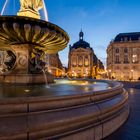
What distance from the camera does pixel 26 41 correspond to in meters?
7.61

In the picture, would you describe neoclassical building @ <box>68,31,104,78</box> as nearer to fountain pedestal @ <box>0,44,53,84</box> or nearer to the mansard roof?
the mansard roof

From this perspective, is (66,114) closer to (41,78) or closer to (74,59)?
(41,78)

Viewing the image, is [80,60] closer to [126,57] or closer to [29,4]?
[126,57]

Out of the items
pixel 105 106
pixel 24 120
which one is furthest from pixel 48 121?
pixel 105 106

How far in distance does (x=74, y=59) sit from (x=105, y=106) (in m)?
83.1

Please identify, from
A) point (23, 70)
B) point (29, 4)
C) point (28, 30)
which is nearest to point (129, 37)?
point (29, 4)

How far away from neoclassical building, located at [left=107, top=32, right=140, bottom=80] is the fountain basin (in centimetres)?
6673

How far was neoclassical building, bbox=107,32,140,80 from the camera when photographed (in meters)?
68.4

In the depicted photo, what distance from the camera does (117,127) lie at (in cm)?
416

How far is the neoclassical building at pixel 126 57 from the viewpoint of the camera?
68438 millimetres

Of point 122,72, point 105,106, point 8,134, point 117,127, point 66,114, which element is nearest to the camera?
point 8,134

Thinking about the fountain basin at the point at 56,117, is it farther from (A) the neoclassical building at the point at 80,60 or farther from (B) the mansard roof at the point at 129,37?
(A) the neoclassical building at the point at 80,60

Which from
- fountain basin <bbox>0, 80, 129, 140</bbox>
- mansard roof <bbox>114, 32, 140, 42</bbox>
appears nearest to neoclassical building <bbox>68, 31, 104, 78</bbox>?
mansard roof <bbox>114, 32, 140, 42</bbox>

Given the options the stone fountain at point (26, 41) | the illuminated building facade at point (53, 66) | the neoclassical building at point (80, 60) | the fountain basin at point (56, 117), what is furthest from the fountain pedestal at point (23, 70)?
the neoclassical building at point (80, 60)
